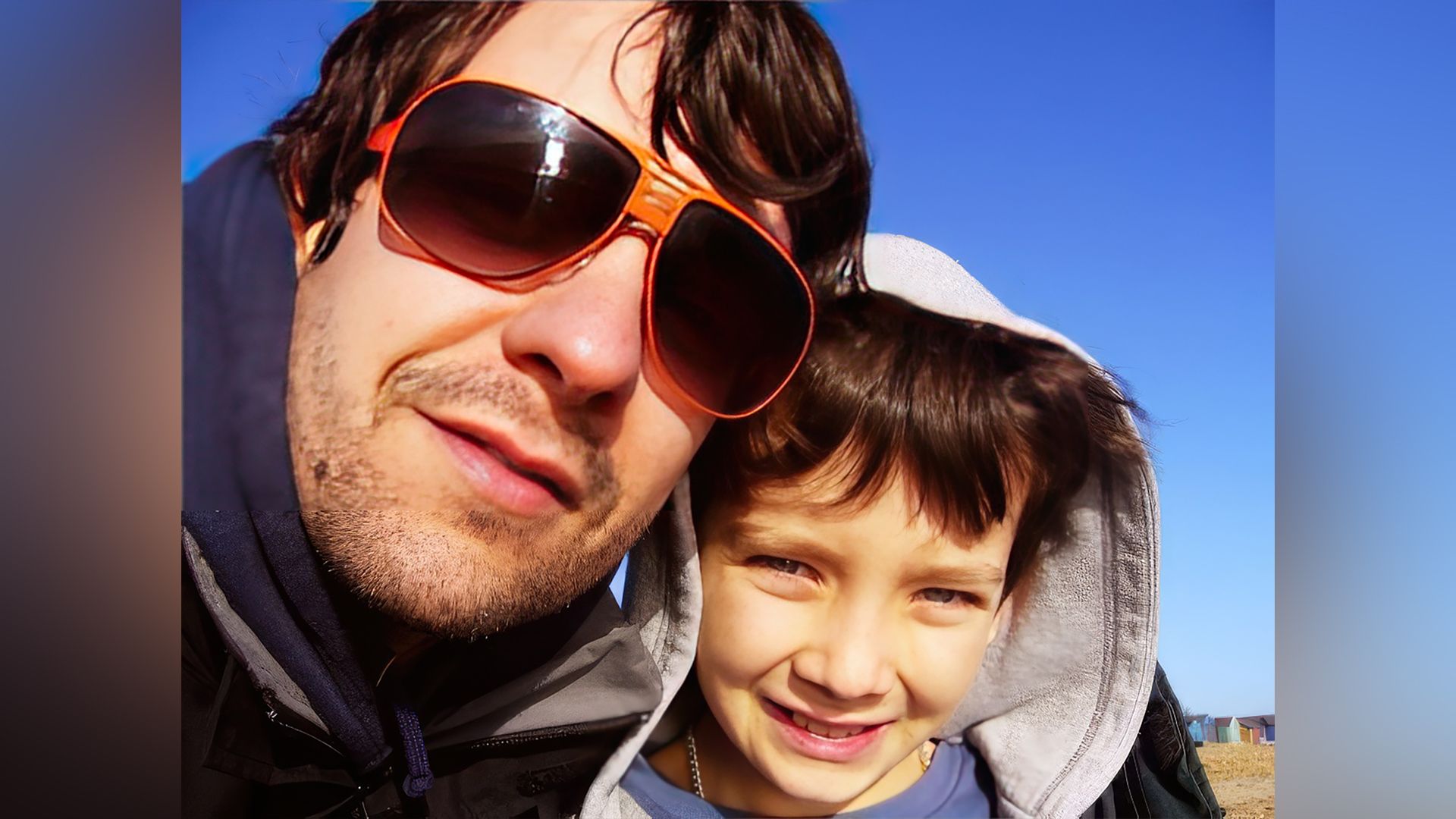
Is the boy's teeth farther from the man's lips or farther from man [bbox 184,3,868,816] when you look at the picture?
the man's lips

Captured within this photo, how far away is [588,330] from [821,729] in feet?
3.05

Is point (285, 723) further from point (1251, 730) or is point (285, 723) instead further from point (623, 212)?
point (1251, 730)

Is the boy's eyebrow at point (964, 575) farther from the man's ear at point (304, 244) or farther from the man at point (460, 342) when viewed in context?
the man's ear at point (304, 244)

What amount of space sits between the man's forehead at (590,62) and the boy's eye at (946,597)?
82 centimetres

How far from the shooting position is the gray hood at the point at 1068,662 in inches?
81.8

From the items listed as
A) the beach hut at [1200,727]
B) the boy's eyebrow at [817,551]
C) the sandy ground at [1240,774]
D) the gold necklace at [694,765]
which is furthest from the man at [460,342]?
the sandy ground at [1240,774]

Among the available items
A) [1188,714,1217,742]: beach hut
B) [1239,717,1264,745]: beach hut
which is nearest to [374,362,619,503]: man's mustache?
[1188,714,1217,742]: beach hut

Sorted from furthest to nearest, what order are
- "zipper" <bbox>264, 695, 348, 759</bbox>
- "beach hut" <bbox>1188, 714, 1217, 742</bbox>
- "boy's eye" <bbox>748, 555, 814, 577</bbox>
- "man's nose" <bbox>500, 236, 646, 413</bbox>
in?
"beach hut" <bbox>1188, 714, 1217, 742</bbox> < "boy's eye" <bbox>748, 555, 814, 577</bbox> < "zipper" <bbox>264, 695, 348, 759</bbox> < "man's nose" <bbox>500, 236, 646, 413</bbox>

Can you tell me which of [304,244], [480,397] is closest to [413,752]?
[480,397]

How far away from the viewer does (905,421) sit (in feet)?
6.19

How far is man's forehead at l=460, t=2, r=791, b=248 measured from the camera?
170cm

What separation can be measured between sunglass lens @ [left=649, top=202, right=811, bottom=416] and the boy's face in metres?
0.24

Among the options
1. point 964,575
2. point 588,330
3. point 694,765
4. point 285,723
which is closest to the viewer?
point 588,330
